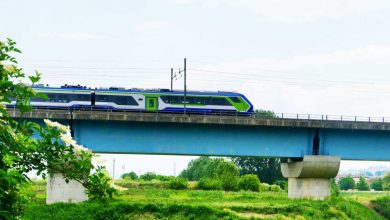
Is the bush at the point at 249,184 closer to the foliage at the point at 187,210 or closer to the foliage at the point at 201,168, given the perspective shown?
the foliage at the point at 187,210

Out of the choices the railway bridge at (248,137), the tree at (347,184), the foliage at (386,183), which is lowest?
the tree at (347,184)

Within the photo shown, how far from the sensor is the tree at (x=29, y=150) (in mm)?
8469

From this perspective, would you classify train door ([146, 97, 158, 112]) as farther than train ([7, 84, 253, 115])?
Yes

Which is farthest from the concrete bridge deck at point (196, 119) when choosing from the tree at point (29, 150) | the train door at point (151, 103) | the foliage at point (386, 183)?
the foliage at point (386, 183)

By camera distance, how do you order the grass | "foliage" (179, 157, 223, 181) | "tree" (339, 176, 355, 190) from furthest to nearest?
1. "tree" (339, 176, 355, 190)
2. "foliage" (179, 157, 223, 181)
3. the grass

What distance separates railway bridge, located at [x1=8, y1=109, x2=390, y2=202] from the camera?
4109 centimetres

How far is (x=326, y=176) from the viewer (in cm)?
4341

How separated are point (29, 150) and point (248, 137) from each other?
34725mm

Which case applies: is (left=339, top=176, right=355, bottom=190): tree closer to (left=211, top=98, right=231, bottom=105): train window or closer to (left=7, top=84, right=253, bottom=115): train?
(left=7, top=84, right=253, bottom=115): train

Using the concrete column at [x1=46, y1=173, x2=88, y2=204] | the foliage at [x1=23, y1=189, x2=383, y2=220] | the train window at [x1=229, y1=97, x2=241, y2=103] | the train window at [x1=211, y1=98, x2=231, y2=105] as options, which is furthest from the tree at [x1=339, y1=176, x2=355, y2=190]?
the concrete column at [x1=46, y1=173, x2=88, y2=204]

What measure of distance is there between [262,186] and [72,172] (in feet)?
207

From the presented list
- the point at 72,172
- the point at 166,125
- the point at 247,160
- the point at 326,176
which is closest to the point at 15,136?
the point at 72,172

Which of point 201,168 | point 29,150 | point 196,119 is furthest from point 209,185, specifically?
point 29,150

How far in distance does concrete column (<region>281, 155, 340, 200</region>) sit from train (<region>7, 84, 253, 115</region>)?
25.1 ft
